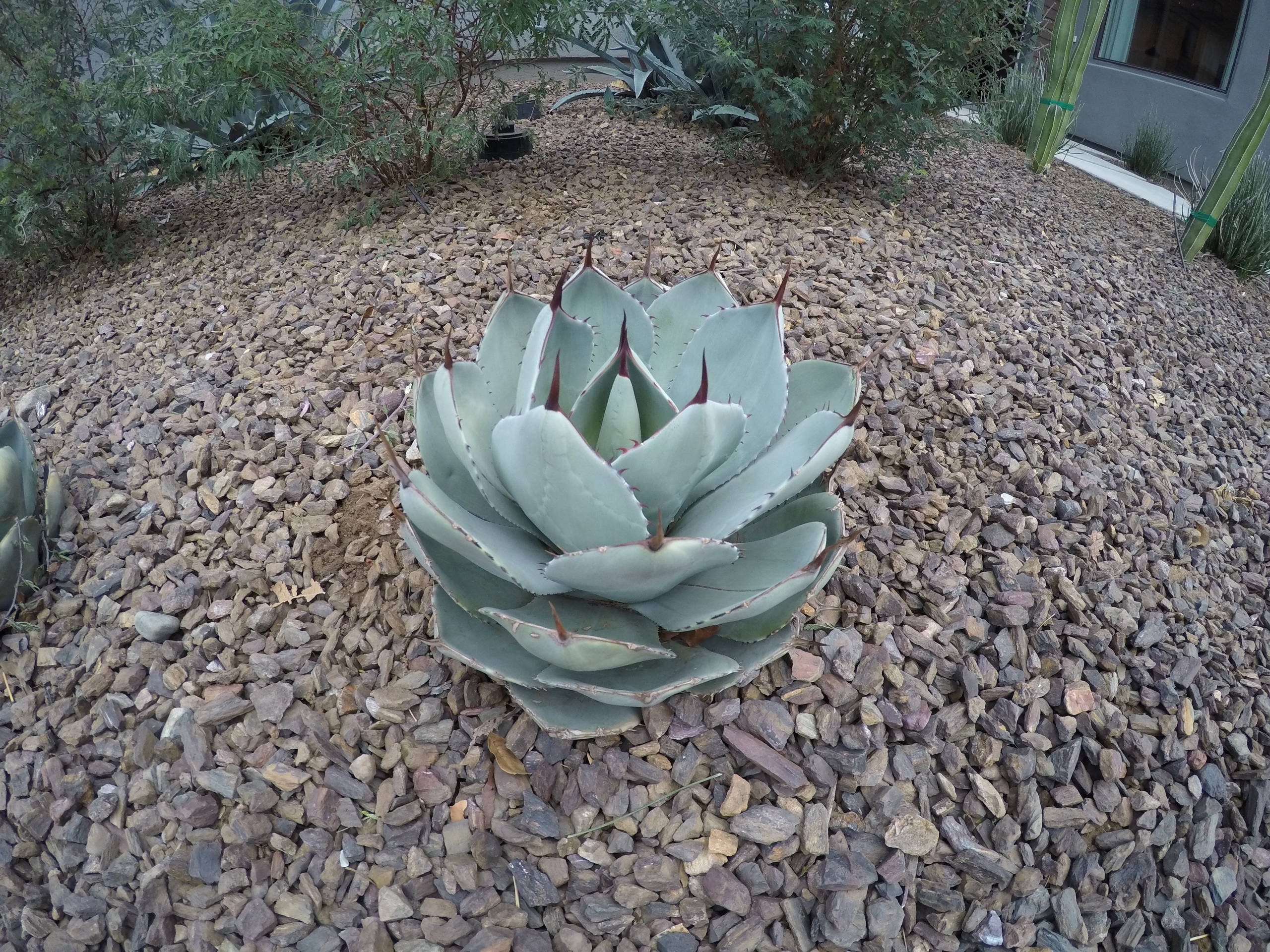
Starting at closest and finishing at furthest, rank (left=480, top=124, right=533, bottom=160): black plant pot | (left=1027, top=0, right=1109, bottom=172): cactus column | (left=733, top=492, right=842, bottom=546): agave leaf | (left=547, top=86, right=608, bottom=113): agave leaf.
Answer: (left=733, top=492, right=842, bottom=546): agave leaf → (left=480, top=124, right=533, bottom=160): black plant pot → (left=547, top=86, right=608, bottom=113): agave leaf → (left=1027, top=0, right=1109, bottom=172): cactus column

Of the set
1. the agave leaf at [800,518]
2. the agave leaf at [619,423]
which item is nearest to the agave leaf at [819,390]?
the agave leaf at [800,518]

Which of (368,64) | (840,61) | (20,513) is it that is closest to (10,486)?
(20,513)

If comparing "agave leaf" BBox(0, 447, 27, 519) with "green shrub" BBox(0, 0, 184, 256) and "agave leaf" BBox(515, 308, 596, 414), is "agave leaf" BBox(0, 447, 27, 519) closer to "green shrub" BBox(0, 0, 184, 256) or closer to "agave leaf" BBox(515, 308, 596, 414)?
"agave leaf" BBox(515, 308, 596, 414)

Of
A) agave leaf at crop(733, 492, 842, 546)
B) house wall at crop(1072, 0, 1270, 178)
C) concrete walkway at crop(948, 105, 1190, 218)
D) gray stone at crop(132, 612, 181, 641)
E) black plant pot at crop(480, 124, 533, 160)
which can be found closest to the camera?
agave leaf at crop(733, 492, 842, 546)

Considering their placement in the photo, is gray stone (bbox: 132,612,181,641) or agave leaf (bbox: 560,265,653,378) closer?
agave leaf (bbox: 560,265,653,378)

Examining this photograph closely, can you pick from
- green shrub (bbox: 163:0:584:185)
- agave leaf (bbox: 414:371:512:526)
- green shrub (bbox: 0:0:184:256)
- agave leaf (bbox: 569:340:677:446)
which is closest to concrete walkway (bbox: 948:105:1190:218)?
green shrub (bbox: 163:0:584:185)

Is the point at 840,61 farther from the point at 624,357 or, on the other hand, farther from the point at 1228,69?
the point at 1228,69

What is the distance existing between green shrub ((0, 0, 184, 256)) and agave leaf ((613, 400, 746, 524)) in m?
2.56

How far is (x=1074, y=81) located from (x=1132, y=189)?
102 centimetres

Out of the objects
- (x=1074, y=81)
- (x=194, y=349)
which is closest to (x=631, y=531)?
(x=194, y=349)

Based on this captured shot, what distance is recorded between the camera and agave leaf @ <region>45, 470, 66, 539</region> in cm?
165

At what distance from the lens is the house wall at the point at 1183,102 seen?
5438 mm

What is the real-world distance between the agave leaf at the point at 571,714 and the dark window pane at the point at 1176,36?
7065mm

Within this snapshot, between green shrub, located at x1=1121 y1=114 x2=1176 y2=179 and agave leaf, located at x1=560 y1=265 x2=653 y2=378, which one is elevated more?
agave leaf, located at x1=560 y1=265 x2=653 y2=378
